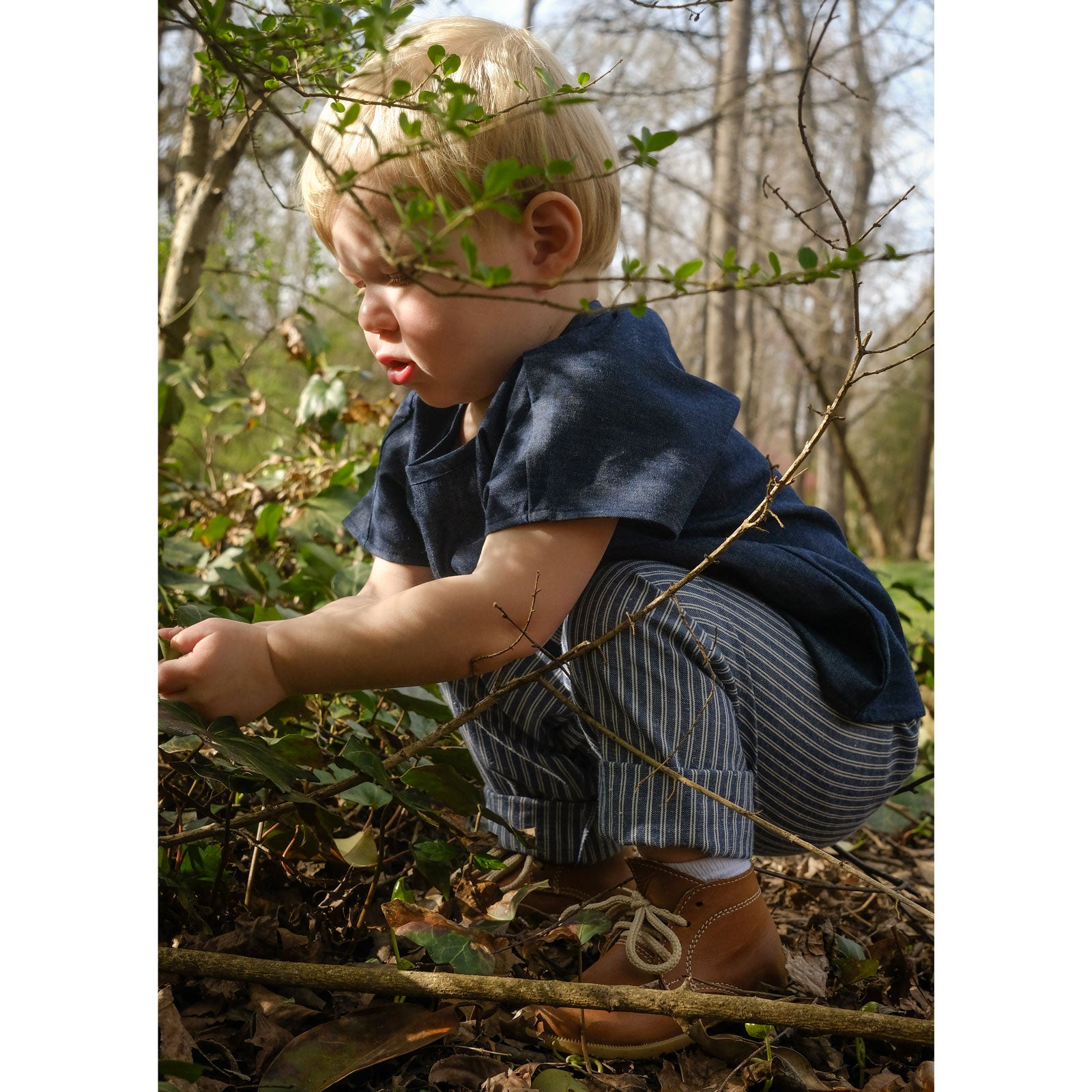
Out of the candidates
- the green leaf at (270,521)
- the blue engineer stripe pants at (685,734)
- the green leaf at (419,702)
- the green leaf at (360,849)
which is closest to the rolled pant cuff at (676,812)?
the blue engineer stripe pants at (685,734)

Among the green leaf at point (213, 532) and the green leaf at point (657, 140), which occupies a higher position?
the green leaf at point (657, 140)

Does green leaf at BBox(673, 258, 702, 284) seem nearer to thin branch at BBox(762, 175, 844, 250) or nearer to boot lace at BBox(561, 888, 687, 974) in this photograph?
thin branch at BBox(762, 175, 844, 250)

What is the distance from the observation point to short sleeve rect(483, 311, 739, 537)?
2.97 feet

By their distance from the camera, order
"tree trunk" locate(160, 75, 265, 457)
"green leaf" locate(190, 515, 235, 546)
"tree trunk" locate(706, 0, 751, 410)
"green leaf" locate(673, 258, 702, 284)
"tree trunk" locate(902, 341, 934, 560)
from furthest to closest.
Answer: "tree trunk" locate(902, 341, 934, 560) < "tree trunk" locate(706, 0, 751, 410) < "tree trunk" locate(160, 75, 265, 457) < "green leaf" locate(190, 515, 235, 546) < "green leaf" locate(673, 258, 702, 284)

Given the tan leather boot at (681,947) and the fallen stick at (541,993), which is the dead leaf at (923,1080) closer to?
the fallen stick at (541,993)

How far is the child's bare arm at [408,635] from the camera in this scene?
0.80 metres

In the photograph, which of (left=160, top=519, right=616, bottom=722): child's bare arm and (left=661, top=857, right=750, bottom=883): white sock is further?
(left=661, top=857, right=750, bottom=883): white sock

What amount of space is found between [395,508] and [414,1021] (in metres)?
0.58

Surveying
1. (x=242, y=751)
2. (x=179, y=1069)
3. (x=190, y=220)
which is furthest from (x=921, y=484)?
(x=179, y=1069)

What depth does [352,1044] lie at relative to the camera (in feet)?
2.64

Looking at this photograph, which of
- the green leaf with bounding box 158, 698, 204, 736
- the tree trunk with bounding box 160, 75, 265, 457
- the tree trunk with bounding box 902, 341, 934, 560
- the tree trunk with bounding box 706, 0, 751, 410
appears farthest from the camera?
the tree trunk with bounding box 902, 341, 934, 560

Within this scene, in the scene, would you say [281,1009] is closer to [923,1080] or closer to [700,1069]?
[700,1069]

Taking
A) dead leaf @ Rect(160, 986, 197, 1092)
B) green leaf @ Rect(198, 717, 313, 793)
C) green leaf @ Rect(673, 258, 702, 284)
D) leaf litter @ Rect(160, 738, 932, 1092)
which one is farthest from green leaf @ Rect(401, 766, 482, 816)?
green leaf @ Rect(673, 258, 702, 284)

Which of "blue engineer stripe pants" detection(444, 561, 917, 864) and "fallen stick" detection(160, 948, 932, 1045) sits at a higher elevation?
"blue engineer stripe pants" detection(444, 561, 917, 864)
